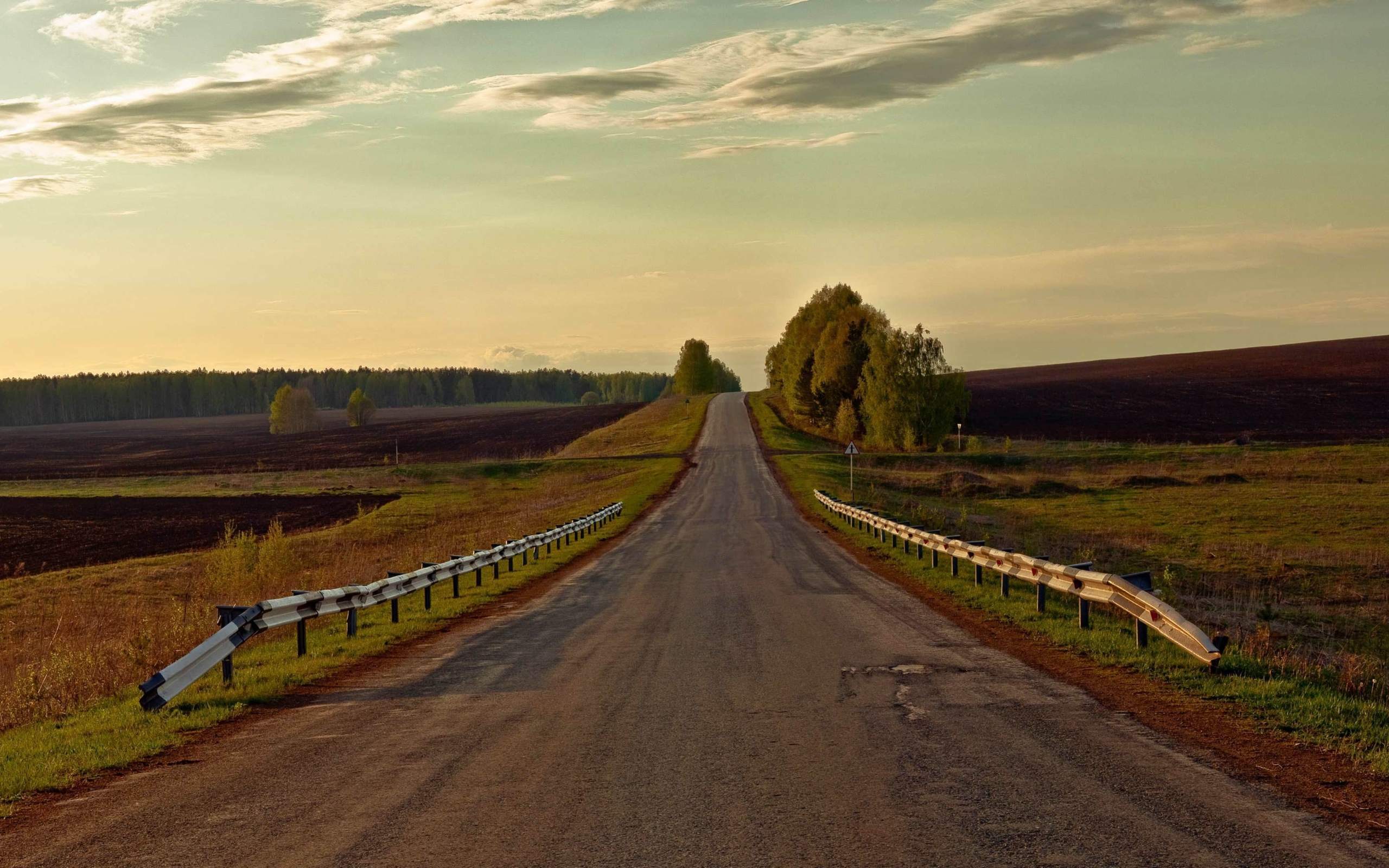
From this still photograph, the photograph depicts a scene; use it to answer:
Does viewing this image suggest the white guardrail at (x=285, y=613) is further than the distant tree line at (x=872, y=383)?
No

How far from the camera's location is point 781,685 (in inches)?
423

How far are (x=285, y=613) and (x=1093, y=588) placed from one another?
9915 mm

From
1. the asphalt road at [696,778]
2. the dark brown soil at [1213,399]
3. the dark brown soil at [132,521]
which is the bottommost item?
the dark brown soil at [132,521]

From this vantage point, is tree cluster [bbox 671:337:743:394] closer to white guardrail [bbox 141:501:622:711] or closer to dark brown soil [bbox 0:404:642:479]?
dark brown soil [bbox 0:404:642:479]

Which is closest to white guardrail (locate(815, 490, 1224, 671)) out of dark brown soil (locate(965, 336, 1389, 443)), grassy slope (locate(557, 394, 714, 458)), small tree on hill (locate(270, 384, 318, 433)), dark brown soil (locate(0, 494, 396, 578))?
dark brown soil (locate(0, 494, 396, 578))

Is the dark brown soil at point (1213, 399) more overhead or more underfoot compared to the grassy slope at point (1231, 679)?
more overhead

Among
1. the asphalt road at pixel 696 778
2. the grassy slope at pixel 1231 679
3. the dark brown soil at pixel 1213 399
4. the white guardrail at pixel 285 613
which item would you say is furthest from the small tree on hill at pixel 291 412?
the asphalt road at pixel 696 778

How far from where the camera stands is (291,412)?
497 feet

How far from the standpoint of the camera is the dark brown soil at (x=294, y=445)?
310 ft

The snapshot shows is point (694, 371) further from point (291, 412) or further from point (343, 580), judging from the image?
point (343, 580)

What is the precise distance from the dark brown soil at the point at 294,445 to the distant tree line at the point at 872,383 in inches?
942

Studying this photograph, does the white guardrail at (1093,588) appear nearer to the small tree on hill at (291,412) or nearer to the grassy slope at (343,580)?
the grassy slope at (343,580)

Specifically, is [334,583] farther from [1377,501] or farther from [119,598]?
[1377,501]

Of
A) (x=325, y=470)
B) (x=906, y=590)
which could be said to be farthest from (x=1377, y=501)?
(x=325, y=470)
